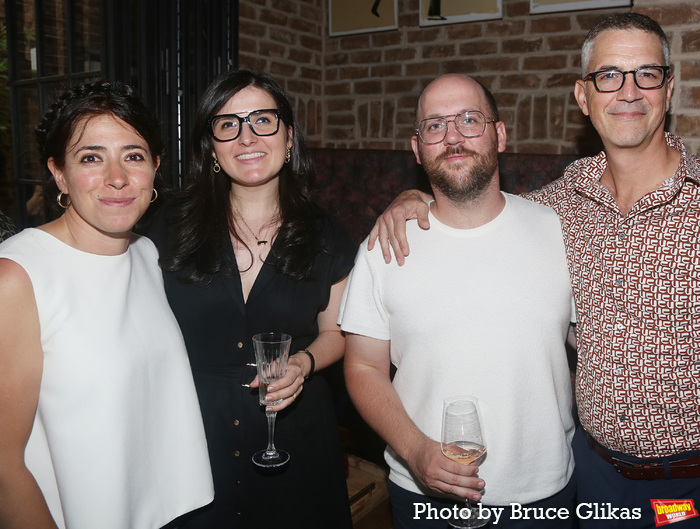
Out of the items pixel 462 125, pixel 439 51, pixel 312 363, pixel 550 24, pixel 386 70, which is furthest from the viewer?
pixel 386 70

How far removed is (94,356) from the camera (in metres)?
1.59

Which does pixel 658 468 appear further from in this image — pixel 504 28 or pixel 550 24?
pixel 504 28

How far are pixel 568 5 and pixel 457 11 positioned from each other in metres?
0.75

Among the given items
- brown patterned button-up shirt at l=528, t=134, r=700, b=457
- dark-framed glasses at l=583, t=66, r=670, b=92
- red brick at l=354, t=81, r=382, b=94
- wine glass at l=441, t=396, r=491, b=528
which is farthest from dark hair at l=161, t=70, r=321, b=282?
red brick at l=354, t=81, r=382, b=94

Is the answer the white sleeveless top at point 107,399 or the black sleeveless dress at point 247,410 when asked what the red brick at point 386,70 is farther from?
the white sleeveless top at point 107,399

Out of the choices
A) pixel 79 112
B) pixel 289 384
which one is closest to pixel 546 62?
pixel 289 384

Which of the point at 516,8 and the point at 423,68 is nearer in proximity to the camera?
the point at 516,8

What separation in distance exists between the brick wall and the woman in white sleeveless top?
9.08 ft

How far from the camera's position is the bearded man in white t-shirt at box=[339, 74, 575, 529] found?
70.1 inches

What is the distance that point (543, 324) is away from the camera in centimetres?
182

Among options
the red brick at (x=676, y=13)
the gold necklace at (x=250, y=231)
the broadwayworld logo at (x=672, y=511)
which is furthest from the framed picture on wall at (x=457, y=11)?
the broadwayworld logo at (x=672, y=511)

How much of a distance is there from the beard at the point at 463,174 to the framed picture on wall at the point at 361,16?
287 centimetres

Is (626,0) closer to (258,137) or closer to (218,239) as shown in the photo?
(258,137)

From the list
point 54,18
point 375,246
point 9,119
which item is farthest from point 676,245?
point 9,119
